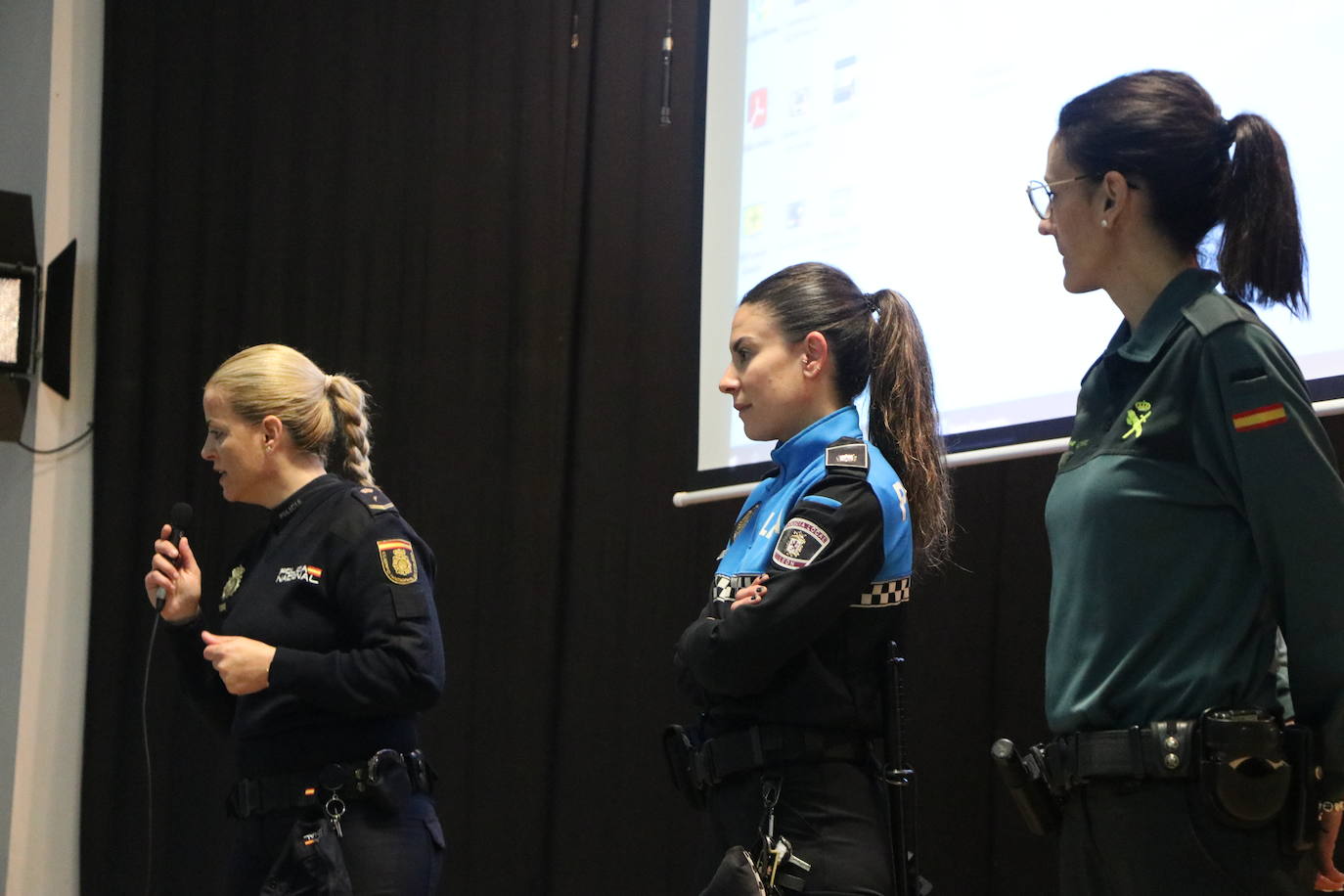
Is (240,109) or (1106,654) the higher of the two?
(240,109)

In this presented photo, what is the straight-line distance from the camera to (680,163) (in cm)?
399

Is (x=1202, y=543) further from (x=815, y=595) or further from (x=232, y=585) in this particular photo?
(x=232, y=585)

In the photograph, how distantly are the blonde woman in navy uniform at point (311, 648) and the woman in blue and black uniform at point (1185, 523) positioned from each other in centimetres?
116

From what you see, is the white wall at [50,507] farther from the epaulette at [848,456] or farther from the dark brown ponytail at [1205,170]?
the dark brown ponytail at [1205,170]

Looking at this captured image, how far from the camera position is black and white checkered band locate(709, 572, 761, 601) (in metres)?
2.07

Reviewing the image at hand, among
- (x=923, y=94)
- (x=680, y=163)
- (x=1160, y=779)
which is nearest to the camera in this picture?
(x=1160, y=779)

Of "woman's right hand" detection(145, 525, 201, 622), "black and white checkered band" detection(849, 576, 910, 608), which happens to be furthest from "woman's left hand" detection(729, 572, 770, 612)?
"woman's right hand" detection(145, 525, 201, 622)

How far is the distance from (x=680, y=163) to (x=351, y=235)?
1.19 m

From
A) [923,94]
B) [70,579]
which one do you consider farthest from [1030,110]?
[70,579]

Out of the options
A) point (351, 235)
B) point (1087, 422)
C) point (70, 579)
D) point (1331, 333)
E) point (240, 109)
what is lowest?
point (70, 579)

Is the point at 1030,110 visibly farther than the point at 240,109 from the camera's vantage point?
No

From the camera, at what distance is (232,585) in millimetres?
2605

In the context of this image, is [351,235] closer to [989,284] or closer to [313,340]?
[313,340]

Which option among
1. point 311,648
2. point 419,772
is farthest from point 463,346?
point 419,772
